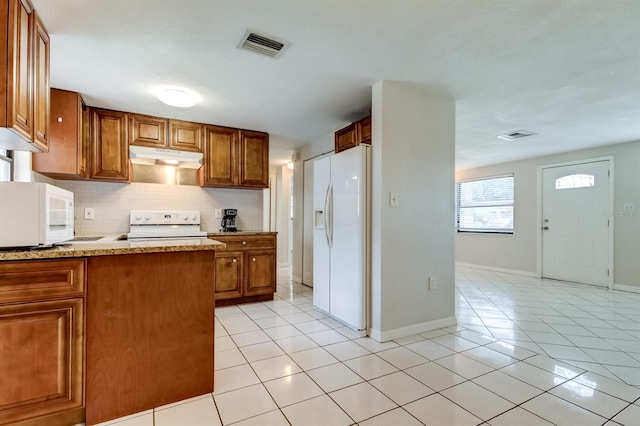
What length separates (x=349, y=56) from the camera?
2.33 meters

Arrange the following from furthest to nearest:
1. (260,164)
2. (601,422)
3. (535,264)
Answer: (535,264) → (260,164) → (601,422)

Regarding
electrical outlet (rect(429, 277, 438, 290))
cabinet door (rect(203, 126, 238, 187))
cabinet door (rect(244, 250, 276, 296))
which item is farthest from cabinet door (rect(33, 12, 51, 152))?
electrical outlet (rect(429, 277, 438, 290))

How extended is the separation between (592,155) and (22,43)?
22.6ft

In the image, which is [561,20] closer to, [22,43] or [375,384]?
[375,384]

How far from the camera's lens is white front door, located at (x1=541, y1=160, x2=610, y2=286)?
16.0 feet

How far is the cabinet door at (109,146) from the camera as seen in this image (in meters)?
3.41

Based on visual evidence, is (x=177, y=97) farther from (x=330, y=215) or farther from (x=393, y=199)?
(x=393, y=199)

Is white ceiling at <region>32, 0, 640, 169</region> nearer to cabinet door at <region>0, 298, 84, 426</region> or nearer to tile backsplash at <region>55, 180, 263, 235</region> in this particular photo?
tile backsplash at <region>55, 180, 263, 235</region>

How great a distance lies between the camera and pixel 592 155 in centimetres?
500

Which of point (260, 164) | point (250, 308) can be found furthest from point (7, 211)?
point (260, 164)

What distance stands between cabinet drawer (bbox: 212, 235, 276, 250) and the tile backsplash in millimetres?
577

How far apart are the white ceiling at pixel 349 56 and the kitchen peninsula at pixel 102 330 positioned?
1412mm

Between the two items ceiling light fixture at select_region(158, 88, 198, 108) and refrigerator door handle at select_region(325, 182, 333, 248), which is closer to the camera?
ceiling light fixture at select_region(158, 88, 198, 108)

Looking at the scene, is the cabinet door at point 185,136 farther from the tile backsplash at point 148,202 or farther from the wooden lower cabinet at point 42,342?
the wooden lower cabinet at point 42,342
